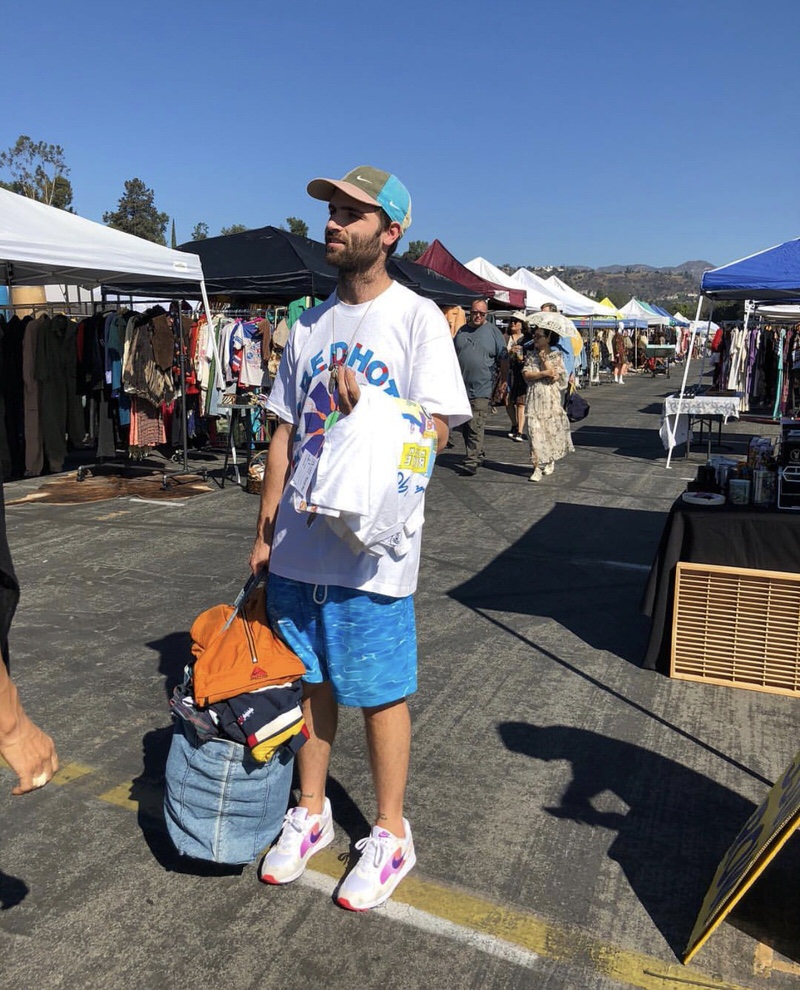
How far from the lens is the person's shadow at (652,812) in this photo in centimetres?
254

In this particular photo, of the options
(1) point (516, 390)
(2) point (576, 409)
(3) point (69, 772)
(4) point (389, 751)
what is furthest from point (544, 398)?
(4) point (389, 751)

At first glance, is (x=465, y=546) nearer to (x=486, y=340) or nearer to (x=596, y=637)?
(x=596, y=637)

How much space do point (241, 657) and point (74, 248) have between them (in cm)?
643

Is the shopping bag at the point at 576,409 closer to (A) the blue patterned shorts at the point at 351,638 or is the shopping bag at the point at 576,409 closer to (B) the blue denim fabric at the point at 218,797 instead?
(A) the blue patterned shorts at the point at 351,638

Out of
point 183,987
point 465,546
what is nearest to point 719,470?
point 465,546

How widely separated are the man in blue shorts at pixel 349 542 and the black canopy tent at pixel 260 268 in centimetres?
780

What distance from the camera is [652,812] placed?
298 centimetres

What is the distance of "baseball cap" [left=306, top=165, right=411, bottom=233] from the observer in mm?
2283

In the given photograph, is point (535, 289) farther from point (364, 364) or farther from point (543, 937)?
point (543, 937)

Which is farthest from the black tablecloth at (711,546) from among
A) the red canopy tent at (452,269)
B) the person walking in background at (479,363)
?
the red canopy tent at (452,269)

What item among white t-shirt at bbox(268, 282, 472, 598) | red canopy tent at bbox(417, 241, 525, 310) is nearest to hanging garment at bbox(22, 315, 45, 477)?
white t-shirt at bbox(268, 282, 472, 598)

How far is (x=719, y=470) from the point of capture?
4.69m

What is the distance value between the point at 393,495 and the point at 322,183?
2.97ft

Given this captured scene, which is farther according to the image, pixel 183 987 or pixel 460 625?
pixel 460 625
